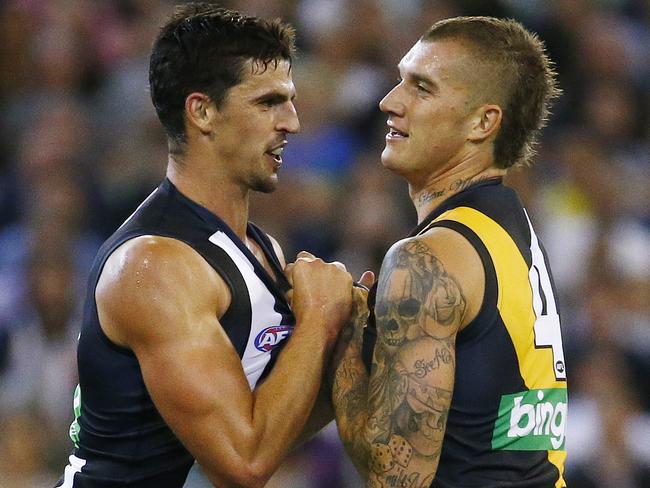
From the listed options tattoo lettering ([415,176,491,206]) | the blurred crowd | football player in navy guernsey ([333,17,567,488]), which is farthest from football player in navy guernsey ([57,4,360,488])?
the blurred crowd

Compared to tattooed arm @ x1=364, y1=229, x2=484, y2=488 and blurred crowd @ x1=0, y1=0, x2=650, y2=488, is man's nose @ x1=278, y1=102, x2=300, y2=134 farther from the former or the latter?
blurred crowd @ x1=0, y1=0, x2=650, y2=488

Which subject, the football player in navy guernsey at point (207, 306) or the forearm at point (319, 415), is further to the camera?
the forearm at point (319, 415)

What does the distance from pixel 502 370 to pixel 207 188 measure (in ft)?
4.45

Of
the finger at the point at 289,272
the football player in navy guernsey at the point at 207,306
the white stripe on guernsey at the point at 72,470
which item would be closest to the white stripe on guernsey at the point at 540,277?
the football player in navy guernsey at the point at 207,306

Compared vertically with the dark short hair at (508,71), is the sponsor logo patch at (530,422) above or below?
below

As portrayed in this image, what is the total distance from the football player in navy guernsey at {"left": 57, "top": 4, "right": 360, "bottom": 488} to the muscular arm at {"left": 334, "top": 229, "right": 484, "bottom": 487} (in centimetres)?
40

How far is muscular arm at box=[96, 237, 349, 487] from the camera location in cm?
438

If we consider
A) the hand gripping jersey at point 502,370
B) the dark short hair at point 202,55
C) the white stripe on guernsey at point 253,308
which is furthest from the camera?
the dark short hair at point 202,55

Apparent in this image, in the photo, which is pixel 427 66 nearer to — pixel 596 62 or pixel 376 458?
pixel 376 458

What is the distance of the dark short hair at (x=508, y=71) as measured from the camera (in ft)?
15.0

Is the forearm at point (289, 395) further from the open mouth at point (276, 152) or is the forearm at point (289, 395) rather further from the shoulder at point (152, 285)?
the open mouth at point (276, 152)

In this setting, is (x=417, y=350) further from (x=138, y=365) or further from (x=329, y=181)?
(x=329, y=181)

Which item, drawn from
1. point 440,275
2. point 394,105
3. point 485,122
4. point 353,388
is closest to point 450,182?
point 485,122

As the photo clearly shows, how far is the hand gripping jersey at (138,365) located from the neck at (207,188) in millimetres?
51
